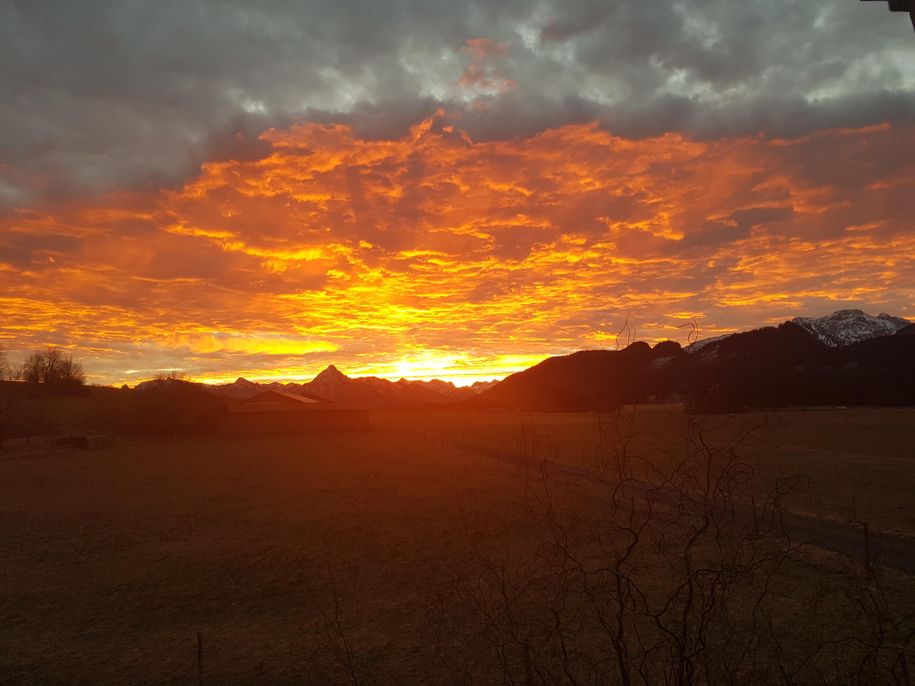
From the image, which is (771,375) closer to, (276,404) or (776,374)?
(776,374)

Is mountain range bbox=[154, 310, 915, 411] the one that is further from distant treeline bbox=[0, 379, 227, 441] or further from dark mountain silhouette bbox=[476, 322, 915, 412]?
distant treeline bbox=[0, 379, 227, 441]

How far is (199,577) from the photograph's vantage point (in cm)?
1442

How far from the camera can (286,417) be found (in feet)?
228

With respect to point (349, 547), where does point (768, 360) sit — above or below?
above

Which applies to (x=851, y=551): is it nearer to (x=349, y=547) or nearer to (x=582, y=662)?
(x=582, y=662)

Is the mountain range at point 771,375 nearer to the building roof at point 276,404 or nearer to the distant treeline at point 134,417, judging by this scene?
the building roof at point 276,404

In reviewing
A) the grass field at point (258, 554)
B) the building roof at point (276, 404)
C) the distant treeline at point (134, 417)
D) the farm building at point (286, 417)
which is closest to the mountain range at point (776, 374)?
the grass field at point (258, 554)

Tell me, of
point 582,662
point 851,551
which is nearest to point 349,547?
point 582,662

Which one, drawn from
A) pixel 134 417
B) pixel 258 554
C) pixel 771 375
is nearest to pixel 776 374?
pixel 771 375

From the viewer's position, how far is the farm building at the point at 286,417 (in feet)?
225

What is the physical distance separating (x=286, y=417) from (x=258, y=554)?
2183 inches

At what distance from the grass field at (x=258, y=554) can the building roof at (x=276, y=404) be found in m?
32.8

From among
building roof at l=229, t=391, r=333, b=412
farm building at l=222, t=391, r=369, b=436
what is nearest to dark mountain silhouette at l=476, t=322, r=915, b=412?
farm building at l=222, t=391, r=369, b=436

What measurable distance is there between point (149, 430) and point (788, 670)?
73460 millimetres
